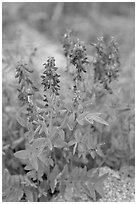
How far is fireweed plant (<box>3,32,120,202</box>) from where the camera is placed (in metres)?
2.80

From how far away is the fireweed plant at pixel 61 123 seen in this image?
2797 millimetres

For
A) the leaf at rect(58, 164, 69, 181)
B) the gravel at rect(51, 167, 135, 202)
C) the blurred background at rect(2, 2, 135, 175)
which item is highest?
the blurred background at rect(2, 2, 135, 175)

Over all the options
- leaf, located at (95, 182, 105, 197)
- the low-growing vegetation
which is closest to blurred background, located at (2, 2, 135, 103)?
the low-growing vegetation

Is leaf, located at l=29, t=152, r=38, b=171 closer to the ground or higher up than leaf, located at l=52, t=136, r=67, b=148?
closer to the ground

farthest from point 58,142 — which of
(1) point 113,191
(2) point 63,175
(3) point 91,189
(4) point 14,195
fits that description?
(1) point 113,191

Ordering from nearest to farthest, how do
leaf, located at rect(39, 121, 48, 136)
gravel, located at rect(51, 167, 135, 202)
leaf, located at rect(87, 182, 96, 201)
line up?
leaf, located at rect(39, 121, 48, 136), leaf, located at rect(87, 182, 96, 201), gravel, located at rect(51, 167, 135, 202)

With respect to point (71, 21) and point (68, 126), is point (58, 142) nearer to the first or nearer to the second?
point (68, 126)

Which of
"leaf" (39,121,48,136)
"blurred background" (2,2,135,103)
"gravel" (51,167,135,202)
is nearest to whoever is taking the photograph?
"leaf" (39,121,48,136)

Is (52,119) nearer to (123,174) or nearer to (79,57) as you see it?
(79,57)

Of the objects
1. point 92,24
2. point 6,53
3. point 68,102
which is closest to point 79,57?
point 68,102

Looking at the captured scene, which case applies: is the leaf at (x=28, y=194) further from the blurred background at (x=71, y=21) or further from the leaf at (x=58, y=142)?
the blurred background at (x=71, y=21)

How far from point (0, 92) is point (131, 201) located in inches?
53.1

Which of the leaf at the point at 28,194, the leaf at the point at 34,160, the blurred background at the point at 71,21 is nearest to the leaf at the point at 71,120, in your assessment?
the leaf at the point at 34,160

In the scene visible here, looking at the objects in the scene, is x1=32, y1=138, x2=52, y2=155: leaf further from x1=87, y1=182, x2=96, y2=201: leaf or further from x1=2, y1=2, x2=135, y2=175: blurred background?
x1=2, y1=2, x2=135, y2=175: blurred background
